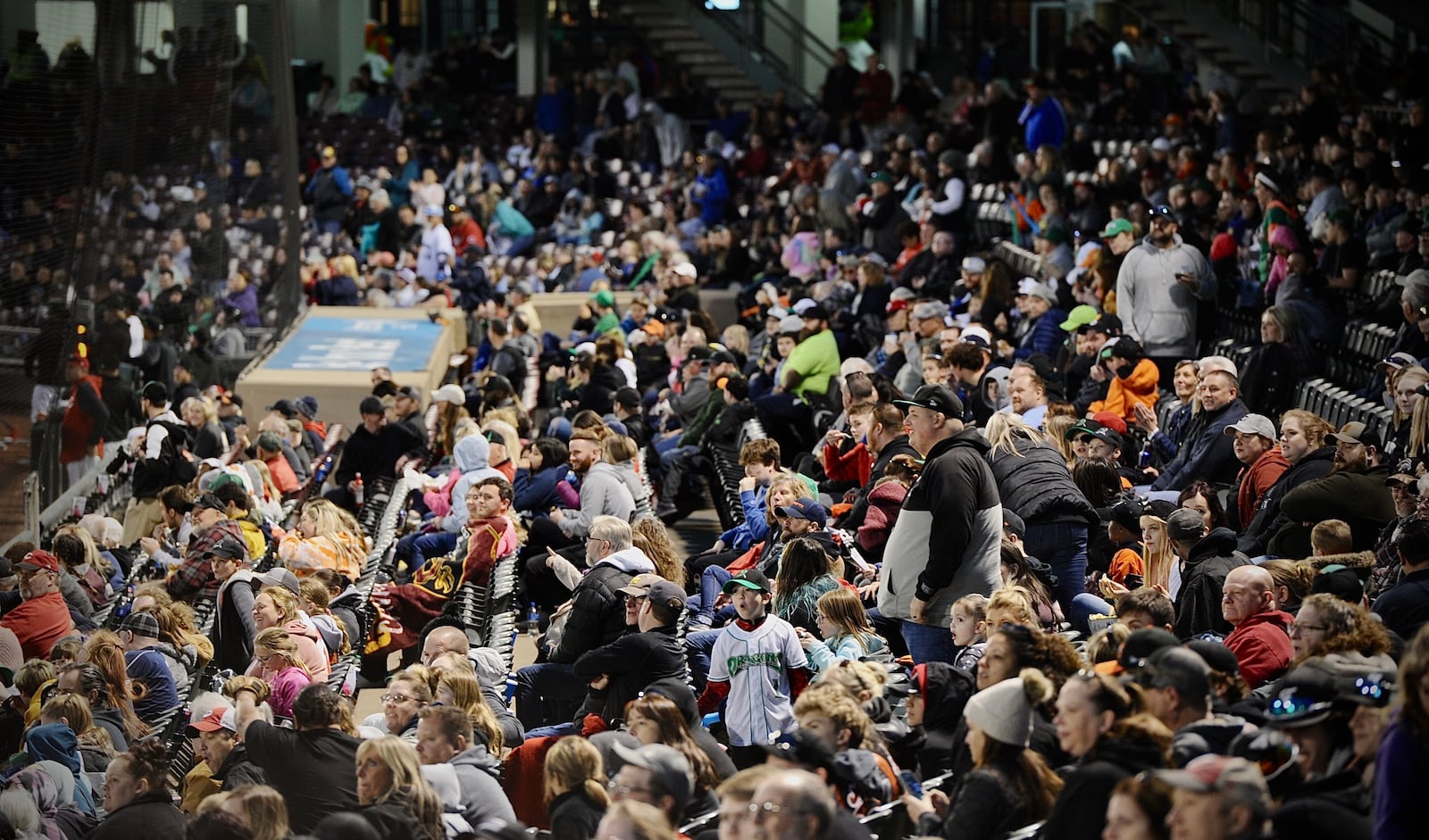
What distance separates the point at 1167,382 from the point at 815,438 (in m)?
2.66

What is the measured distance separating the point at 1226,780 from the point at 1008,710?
1078mm

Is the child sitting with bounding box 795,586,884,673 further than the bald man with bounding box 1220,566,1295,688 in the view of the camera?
→ Yes

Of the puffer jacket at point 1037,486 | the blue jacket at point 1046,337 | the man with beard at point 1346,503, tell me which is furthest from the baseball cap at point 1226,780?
the blue jacket at point 1046,337

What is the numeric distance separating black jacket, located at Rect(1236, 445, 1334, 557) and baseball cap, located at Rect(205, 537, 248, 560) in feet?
17.5

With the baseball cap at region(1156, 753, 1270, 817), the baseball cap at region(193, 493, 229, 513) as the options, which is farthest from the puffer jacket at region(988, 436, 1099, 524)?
the baseball cap at region(193, 493, 229, 513)

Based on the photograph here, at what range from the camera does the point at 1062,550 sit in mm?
8492

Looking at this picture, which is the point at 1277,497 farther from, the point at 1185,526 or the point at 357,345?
the point at 357,345

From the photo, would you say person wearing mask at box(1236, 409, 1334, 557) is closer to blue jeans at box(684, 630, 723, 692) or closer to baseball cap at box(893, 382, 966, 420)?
baseball cap at box(893, 382, 966, 420)

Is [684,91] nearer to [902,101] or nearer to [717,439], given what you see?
[902,101]

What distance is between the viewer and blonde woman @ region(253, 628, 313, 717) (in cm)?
809

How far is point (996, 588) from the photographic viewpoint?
7523mm

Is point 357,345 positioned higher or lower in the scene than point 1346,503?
lower

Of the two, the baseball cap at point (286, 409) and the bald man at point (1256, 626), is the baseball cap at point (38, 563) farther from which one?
the bald man at point (1256, 626)

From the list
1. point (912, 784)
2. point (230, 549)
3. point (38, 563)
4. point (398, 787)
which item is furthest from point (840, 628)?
point (38, 563)
